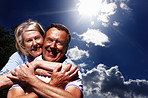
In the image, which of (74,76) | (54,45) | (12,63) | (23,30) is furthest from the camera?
(23,30)

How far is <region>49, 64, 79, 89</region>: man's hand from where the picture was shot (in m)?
2.49

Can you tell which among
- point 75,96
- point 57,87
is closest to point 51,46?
point 57,87

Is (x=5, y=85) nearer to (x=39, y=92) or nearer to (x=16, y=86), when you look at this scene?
(x=16, y=86)

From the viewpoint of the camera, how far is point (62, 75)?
8.35 ft

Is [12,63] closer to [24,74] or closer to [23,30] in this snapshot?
[23,30]

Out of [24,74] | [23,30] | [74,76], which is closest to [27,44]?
[23,30]

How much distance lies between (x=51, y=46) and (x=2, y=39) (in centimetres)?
1628

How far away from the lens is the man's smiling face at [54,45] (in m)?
3.08

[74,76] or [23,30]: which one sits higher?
[23,30]

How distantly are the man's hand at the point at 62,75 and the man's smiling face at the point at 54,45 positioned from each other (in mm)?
577

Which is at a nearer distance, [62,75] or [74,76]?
[62,75]

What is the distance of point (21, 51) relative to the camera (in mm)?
4020

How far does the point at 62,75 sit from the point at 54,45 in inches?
31.0

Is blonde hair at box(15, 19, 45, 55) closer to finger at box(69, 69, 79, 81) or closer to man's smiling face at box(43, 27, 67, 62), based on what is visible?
man's smiling face at box(43, 27, 67, 62)
